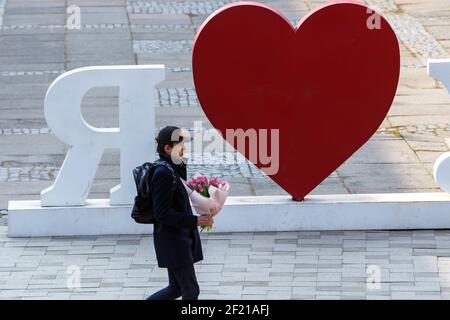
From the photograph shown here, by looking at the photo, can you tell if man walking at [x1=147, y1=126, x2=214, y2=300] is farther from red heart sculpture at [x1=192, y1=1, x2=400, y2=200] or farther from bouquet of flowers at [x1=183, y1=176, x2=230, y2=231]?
red heart sculpture at [x1=192, y1=1, x2=400, y2=200]

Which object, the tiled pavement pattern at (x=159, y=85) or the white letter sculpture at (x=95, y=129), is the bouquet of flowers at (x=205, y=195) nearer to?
the white letter sculpture at (x=95, y=129)

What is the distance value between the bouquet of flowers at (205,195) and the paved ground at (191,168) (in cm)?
108

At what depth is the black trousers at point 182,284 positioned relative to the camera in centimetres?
826

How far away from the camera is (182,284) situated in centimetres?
827

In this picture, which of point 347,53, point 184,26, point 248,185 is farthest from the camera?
point 184,26

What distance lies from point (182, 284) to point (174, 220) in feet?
1.63

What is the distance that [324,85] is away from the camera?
34.9ft

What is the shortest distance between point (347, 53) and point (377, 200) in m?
1.40

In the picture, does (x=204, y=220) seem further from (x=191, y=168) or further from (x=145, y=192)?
(x=191, y=168)

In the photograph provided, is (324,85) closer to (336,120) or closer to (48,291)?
(336,120)

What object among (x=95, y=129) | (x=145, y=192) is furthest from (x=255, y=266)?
(x=145, y=192)

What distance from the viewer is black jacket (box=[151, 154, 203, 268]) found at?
8.09m
